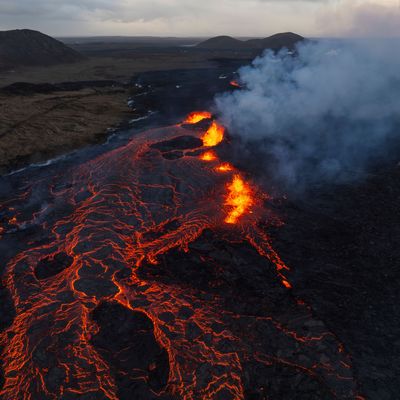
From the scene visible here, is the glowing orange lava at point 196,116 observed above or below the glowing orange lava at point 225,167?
below

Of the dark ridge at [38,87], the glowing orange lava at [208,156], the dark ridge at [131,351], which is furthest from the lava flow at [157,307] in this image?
the dark ridge at [38,87]

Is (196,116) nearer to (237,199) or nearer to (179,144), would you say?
(179,144)

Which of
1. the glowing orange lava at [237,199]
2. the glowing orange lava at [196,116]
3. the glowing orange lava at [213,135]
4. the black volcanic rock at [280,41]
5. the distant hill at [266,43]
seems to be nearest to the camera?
the glowing orange lava at [237,199]

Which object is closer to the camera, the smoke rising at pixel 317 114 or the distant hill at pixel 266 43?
the smoke rising at pixel 317 114

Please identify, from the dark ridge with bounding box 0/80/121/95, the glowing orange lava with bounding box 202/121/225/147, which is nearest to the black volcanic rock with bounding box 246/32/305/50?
the dark ridge with bounding box 0/80/121/95

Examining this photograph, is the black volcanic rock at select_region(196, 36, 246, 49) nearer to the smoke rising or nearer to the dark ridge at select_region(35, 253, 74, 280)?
the smoke rising

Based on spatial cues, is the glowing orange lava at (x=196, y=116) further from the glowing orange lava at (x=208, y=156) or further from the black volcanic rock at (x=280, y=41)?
the black volcanic rock at (x=280, y=41)

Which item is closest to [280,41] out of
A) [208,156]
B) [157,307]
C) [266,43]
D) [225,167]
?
[266,43]

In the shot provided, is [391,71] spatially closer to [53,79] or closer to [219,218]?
[219,218]
